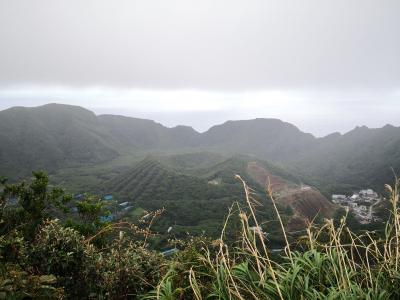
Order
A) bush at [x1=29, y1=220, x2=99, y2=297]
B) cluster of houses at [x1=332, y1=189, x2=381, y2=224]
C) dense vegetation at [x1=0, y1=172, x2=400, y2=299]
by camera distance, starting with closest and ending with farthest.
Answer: dense vegetation at [x1=0, y1=172, x2=400, y2=299]
bush at [x1=29, y1=220, x2=99, y2=297]
cluster of houses at [x1=332, y1=189, x2=381, y2=224]

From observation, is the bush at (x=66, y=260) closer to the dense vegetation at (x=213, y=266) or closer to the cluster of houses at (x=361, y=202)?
the dense vegetation at (x=213, y=266)

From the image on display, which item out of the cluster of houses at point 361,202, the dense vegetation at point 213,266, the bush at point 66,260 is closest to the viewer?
the dense vegetation at point 213,266

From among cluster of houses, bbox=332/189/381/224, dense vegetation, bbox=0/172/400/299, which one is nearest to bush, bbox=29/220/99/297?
dense vegetation, bbox=0/172/400/299

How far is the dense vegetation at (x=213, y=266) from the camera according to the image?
3.22 meters

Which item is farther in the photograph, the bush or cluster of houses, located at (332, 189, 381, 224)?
cluster of houses, located at (332, 189, 381, 224)

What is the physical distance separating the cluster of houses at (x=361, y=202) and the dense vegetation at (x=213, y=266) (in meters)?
78.1

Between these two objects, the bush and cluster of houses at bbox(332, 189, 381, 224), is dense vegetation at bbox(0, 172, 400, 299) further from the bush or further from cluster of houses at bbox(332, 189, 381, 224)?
cluster of houses at bbox(332, 189, 381, 224)

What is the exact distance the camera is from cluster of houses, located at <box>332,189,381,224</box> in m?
79.4

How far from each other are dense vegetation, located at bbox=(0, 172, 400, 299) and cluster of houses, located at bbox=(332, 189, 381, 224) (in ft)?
256

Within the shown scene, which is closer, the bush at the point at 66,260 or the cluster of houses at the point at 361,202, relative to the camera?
the bush at the point at 66,260

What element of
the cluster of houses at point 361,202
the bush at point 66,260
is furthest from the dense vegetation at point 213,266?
the cluster of houses at point 361,202

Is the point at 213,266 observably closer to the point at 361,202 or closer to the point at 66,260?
the point at 66,260

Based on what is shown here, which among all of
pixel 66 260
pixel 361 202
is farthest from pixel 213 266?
pixel 361 202

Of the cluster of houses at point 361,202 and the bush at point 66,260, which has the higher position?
the bush at point 66,260
